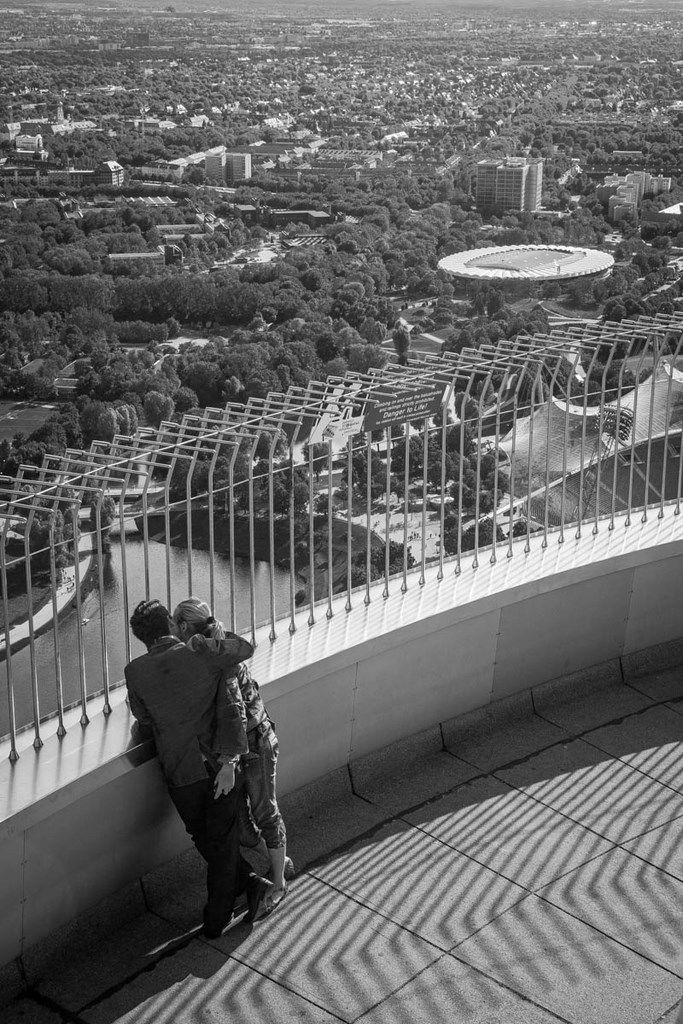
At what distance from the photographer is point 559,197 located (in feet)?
153

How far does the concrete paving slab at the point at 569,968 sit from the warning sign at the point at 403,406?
1.03 meters

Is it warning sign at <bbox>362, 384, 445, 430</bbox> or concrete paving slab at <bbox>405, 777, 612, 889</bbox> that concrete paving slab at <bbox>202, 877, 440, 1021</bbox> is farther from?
warning sign at <bbox>362, 384, 445, 430</bbox>

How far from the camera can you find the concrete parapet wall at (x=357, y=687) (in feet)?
7.35

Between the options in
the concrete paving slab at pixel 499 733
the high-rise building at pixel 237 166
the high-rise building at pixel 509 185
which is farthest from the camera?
the high-rise building at pixel 509 185

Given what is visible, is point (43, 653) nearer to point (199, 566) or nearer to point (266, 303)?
point (199, 566)

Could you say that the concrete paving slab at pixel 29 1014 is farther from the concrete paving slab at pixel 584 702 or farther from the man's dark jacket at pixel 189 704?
the concrete paving slab at pixel 584 702

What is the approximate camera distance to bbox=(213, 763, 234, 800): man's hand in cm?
231

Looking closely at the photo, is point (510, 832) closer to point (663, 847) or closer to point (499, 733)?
point (663, 847)

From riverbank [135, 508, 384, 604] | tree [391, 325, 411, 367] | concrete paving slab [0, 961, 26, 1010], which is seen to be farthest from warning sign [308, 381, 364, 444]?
tree [391, 325, 411, 367]

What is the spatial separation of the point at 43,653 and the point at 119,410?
80.7 ft

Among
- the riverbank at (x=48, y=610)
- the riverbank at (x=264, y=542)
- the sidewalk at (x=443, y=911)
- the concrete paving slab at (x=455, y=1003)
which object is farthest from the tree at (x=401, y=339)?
the concrete paving slab at (x=455, y=1003)

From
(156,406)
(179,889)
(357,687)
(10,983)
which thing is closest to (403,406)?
(357,687)

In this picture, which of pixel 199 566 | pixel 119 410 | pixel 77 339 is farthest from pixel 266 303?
pixel 199 566

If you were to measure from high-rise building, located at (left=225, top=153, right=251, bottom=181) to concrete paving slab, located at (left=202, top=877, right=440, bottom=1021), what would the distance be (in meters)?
44.2
